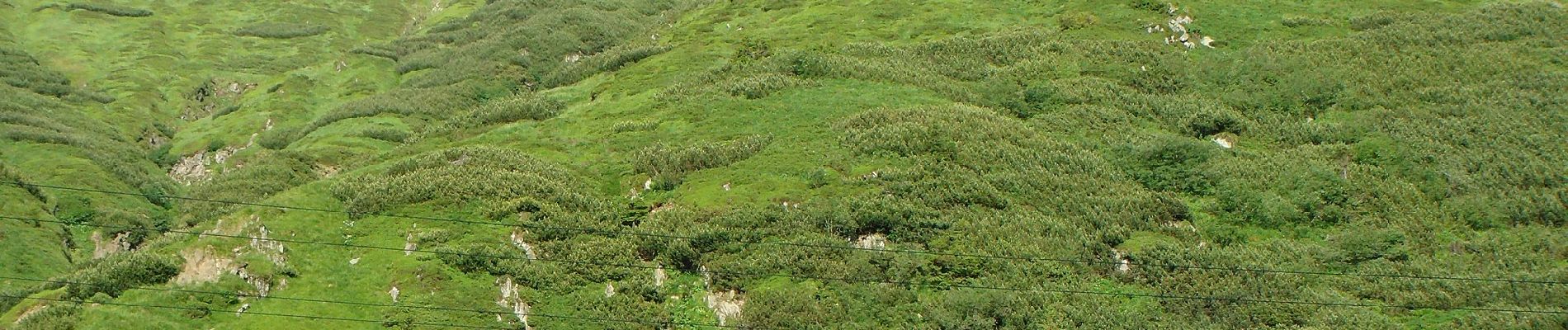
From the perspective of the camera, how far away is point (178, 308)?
41.7 metres

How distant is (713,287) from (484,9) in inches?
4059

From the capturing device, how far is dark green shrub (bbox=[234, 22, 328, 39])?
14712 centimetres

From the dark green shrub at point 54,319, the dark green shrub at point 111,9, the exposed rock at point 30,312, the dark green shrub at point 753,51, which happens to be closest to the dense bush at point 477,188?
the dark green shrub at point 54,319

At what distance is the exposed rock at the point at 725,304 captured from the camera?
4322cm

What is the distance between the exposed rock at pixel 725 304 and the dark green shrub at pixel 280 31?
5014 inches

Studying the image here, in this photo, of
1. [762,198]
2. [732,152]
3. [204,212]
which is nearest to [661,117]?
[732,152]

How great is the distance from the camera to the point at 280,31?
14875cm

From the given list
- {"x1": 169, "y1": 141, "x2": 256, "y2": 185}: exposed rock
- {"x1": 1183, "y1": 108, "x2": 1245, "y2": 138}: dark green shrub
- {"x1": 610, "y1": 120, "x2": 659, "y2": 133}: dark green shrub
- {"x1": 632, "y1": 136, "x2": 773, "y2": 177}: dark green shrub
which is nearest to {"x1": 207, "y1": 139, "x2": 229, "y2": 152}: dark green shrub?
{"x1": 169, "y1": 141, "x2": 256, "y2": 185}: exposed rock

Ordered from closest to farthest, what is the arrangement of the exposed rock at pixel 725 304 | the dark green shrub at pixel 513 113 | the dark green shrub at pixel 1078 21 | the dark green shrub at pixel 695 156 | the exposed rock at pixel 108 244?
the exposed rock at pixel 725 304 → the dark green shrub at pixel 695 156 → the dark green shrub at pixel 513 113 → the exposed rock at pixel 108 244 → the dark green shrub at pixel 1078 21

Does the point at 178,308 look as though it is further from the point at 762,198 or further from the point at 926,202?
the point at 926,202

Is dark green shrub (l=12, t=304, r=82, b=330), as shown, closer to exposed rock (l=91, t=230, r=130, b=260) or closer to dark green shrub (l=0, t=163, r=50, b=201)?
exposed rock (l=91, t=230, r=130, b=260)

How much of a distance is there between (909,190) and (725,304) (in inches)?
480

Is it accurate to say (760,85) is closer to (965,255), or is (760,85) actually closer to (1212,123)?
(965,255)

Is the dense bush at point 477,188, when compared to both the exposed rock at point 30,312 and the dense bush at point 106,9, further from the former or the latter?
the dense bush at point 106,9
